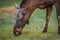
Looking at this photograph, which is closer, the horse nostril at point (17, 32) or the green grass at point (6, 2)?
the horse nostril at point (17, 32)

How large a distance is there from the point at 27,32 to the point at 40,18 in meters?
2.03

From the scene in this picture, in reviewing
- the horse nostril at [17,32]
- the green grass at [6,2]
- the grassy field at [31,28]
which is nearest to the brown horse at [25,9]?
the horse nostril at [17,32]

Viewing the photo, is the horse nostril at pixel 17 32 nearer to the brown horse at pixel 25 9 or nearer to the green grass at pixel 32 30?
the brown horse at pixel 25 9

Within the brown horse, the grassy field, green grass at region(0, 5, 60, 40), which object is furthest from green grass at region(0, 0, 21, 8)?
the brown horse

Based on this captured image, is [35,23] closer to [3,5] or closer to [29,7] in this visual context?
[29,7]

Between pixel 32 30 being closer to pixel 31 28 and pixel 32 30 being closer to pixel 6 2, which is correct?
pixel 31 28

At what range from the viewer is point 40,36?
792cm

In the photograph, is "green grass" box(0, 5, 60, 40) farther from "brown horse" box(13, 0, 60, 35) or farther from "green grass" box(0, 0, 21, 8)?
"green grass" box(0, 0, 21, 8)

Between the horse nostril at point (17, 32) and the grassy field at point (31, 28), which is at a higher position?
the horse nostril at point (17, 32)

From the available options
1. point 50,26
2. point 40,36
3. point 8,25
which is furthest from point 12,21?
point 40,36

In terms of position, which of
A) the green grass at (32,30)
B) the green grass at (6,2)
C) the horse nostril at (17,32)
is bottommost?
the green grass at (32,30)

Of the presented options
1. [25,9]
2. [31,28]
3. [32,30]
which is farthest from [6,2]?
[25,9]

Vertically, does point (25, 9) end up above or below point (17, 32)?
above

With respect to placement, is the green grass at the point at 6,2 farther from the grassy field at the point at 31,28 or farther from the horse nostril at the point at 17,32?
the horse nostril at the point at 17,32
